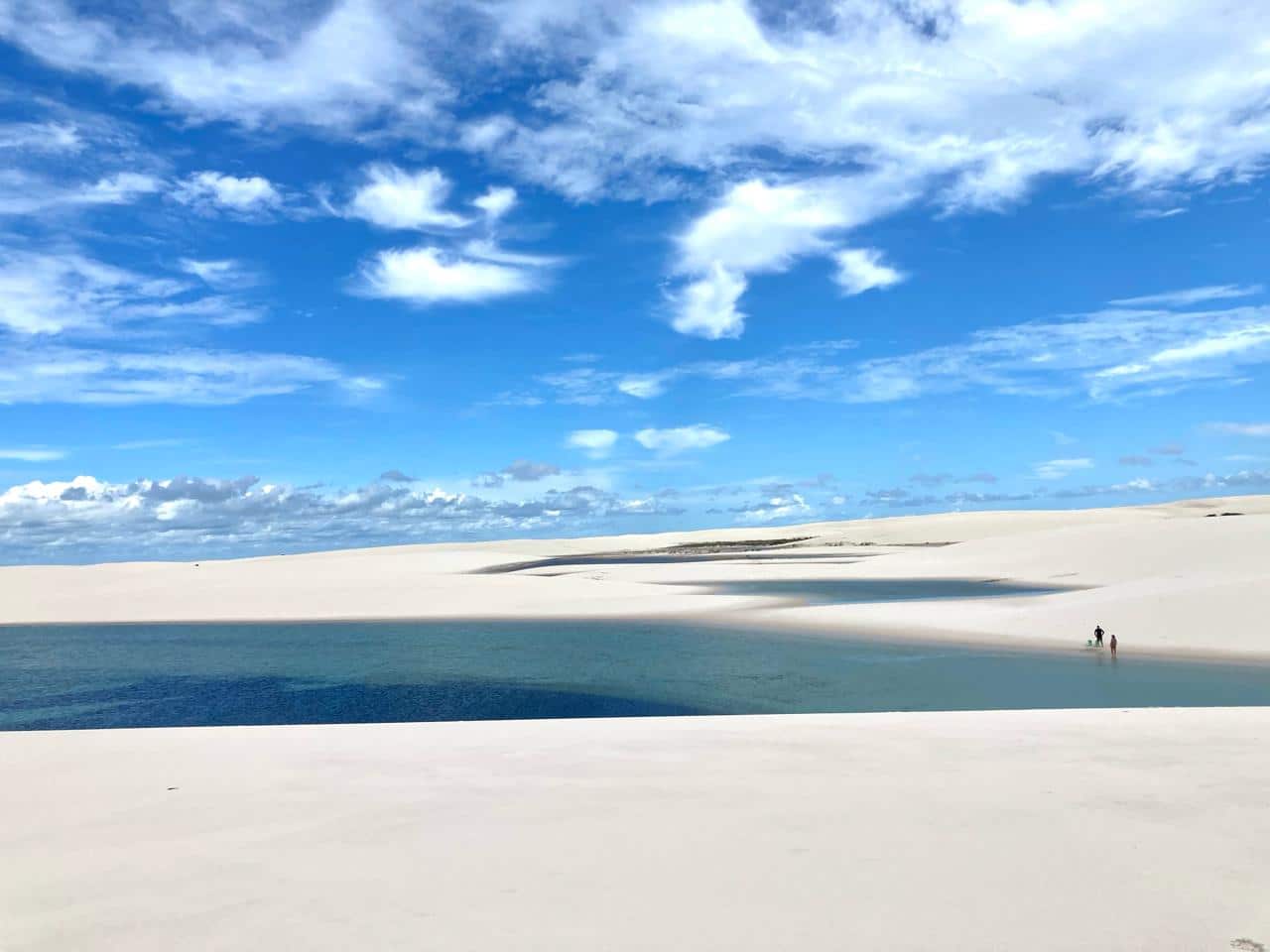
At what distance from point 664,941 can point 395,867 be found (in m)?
2.73

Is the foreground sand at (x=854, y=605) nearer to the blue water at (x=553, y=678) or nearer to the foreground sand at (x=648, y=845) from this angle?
the blue water at (x=553, y=678)

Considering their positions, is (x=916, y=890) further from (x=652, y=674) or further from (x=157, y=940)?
(x=652, y=674)

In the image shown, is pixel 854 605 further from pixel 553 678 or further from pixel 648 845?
pixel 648 845

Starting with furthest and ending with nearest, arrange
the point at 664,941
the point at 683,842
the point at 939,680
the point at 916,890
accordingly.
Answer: the point at 939,680 < the point at 683,842 < the point at 916,890 < the point at 664,941

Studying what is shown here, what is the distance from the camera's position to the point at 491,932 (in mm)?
6406

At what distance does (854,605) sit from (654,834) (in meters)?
34.4

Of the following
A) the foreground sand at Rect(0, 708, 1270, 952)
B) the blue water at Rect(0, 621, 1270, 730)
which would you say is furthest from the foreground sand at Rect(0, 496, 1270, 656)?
the foreground sand at Rect(0, 708, 1270, 952)

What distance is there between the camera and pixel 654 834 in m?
8.67

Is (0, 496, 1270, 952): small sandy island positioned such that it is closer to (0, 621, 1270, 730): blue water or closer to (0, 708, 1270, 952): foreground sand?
(0, 708, 1270, 952): foreground sand

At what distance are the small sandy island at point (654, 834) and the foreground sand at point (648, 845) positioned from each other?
0.03m

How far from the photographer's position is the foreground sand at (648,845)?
21.3 feet

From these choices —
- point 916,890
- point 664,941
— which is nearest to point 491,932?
point 664,941

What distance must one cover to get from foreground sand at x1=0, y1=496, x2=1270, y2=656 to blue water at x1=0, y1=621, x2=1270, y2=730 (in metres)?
4.52

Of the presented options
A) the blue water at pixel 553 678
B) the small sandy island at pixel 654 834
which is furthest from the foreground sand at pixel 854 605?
the small sandy island at pixel 654 834
